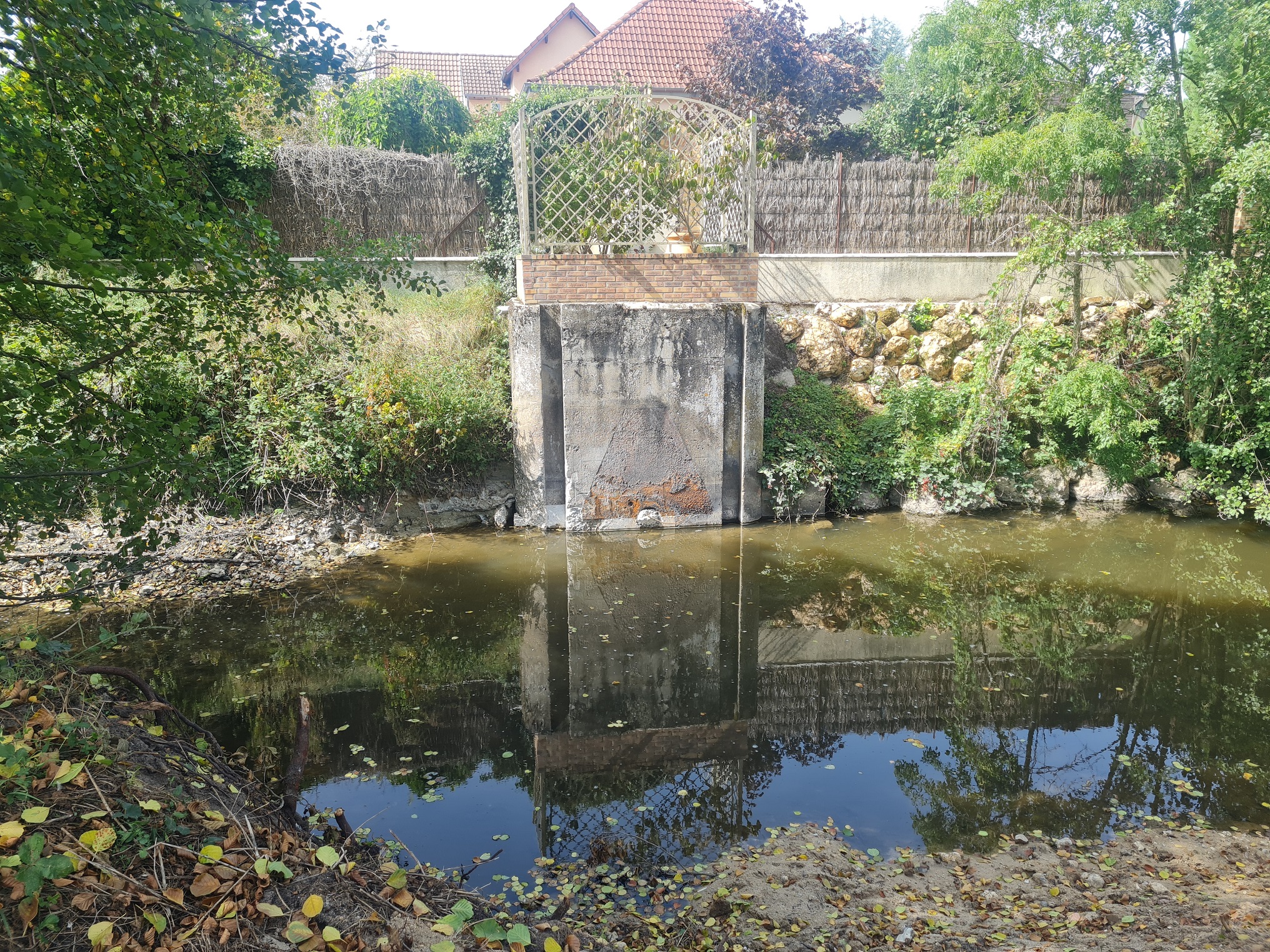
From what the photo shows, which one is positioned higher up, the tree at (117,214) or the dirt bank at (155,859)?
the tree at (117,214)

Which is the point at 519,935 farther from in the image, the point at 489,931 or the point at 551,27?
the point at 551,27

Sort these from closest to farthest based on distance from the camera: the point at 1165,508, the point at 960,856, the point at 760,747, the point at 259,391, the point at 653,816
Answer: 1. the point at 960,856
2. the point at 653,816
3. the point at 760,747
4. the point at 259,391
5. the point at 1165,508

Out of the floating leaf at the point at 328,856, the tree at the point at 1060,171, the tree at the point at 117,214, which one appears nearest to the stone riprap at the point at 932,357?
the tree at the point at 1060,171

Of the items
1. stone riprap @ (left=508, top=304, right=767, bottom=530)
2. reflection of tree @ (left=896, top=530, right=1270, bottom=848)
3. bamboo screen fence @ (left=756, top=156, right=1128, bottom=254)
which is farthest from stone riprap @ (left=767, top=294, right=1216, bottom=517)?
reflection of tree @ (left=896, top=530, right=1270, bottom=848)

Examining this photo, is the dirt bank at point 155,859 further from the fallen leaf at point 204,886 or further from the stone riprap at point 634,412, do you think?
the stone riprap at point 634,412

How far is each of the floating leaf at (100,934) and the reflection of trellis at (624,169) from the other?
7.09m

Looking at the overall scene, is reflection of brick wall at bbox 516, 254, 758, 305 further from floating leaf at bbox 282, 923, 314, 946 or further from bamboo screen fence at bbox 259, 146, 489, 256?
floating leaf at bbox 282, 923, 314, 946

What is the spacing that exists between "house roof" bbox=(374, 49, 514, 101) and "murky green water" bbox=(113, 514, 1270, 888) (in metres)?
23.2

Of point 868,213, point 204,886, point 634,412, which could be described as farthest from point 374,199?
point 204,886

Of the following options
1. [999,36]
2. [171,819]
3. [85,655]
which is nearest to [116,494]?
[171,819]

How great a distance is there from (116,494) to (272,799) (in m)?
1.62

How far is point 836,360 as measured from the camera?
10.6 metres

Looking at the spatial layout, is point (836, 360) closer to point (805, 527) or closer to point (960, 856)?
point (805, 527)

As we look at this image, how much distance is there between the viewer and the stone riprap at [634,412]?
8578mm
